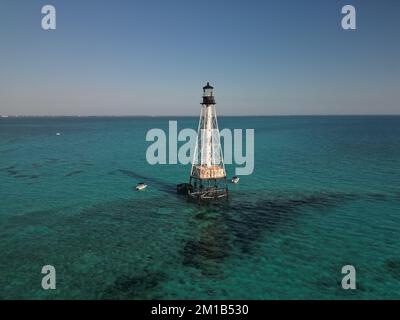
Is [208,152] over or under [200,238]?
over

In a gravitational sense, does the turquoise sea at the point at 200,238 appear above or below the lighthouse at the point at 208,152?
below

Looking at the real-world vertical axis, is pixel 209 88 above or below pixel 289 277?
above

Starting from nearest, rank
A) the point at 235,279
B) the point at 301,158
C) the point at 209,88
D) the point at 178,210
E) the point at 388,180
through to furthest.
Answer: the point at 235,279 < the point at 178,210 < the point at 209,88 < the point at 388,180 < the point at 301,158

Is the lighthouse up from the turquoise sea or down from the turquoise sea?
up

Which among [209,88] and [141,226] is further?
[209,88]

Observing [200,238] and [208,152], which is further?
[208,152]

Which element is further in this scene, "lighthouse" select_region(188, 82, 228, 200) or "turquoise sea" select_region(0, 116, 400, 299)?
"lighthouse" select_region(188, 82, 228, 200)

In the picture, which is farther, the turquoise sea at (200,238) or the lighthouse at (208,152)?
the lighthouse at (208,152)

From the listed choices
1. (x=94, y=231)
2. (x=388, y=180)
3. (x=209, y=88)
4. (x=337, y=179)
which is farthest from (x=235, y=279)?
(x=388, y=180)

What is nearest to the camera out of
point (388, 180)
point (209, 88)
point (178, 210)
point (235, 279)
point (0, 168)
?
point (235, 279)
